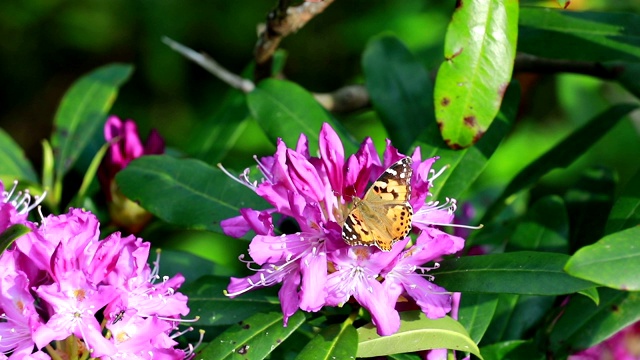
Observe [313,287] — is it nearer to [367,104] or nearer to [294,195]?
[294,195]

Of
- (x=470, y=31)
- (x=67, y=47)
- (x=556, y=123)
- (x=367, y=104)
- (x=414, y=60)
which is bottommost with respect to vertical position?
(x=556, y=123)

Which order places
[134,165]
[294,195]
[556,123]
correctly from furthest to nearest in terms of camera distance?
[556,123]
[134,165]
[294,195]

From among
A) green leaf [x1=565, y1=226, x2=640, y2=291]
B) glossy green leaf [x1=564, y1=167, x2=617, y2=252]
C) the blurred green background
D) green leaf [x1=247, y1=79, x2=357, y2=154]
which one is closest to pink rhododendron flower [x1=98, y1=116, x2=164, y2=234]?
green leaf [x1=247, y1=79, x2=357, y2=154]

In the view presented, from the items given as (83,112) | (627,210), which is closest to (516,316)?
(627,210)

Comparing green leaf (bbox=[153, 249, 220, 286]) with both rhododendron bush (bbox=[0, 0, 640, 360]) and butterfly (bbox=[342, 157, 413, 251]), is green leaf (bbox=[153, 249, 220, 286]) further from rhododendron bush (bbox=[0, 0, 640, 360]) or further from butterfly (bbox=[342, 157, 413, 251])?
butterfly (bbox=[342, 157, 413, 251])

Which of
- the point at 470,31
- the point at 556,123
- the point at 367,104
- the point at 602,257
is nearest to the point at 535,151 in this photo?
the point at 556,123
